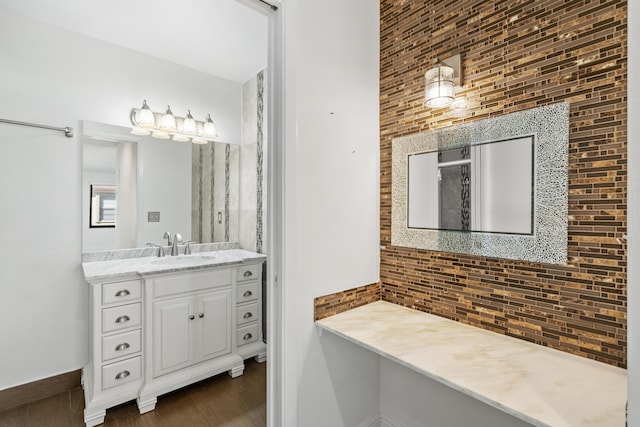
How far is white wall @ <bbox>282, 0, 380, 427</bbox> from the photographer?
4.56 ft

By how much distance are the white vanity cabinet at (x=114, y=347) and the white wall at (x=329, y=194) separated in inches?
46.4

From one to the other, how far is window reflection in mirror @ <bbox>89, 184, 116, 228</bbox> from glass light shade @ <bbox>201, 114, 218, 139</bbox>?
872 mm

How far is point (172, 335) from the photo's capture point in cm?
206

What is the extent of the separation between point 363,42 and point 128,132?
1.92m

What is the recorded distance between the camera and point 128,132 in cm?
243

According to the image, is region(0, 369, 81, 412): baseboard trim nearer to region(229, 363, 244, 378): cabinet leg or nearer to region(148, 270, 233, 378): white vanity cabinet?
region(148, 270, 233, 378): white vanity cabinet

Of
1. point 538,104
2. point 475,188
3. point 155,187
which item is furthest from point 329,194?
point 155,187

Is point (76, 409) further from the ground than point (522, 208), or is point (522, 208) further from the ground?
point (522, 208)

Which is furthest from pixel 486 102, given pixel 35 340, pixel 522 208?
pixel 35 340

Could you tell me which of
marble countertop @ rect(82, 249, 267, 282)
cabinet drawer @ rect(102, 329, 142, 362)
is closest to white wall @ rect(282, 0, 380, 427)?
marble countertop @ rect(82, 249, 267, 282)

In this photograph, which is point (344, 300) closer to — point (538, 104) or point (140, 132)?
point (538, 104)

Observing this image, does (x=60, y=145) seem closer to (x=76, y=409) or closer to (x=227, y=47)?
(x=227, y=47)

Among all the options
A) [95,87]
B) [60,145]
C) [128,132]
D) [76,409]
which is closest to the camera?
[76,409]

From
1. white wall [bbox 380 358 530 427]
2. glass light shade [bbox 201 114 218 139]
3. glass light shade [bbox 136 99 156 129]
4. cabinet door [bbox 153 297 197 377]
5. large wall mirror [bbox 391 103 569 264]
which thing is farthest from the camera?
glass light shade [bbox 201 114 218 139]
